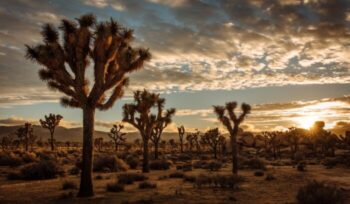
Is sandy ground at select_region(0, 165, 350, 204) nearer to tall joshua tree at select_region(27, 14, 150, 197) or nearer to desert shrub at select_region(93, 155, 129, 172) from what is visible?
tall joshua tree at select_region(27, 14, 150, 197)

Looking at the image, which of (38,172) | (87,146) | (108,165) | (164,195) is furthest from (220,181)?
(108,165)

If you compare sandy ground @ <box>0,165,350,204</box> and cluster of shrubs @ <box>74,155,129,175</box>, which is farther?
cluster of shrubs @ <box>74,155,129,175</box>

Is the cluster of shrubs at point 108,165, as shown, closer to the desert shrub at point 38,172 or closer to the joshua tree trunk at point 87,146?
the desert shrub at point 38,172

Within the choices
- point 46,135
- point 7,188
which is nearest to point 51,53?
point 7,188

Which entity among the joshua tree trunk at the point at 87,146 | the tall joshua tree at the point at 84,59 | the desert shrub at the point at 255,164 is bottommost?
the desert shrub at the point at 255,164

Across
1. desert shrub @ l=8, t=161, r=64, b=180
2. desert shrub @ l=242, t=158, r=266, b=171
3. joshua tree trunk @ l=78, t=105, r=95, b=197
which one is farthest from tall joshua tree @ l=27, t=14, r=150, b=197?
desert shrub @ l=242, t=158, r=266, b=171

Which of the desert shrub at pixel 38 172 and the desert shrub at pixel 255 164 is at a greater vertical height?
the desert shrub at pixel 38 172

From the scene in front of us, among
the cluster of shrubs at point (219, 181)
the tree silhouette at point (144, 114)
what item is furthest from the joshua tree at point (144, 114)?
the cluster of shrubs at point (219, 181)

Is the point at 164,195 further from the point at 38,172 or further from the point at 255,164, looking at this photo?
the point at 255,164

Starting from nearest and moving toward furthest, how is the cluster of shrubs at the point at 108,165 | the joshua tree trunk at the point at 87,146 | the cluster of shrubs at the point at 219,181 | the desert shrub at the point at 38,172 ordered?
the joshua tree trunk at the point at 87,146
the cluster of shrubs at the point at 219,181
the desert shrub at the point at 38,172
the cluster of shrubs at the point at 108,165

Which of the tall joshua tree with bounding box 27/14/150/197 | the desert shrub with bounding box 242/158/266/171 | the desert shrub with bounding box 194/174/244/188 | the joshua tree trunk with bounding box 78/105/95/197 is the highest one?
the tall joshua tree with bounding box 27/14/150/197

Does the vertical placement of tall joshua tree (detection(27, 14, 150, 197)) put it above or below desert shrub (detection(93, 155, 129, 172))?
above

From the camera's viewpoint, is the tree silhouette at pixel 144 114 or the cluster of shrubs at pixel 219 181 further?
the tree silhouette at pixel 144 114

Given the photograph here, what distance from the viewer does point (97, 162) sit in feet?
84.8
